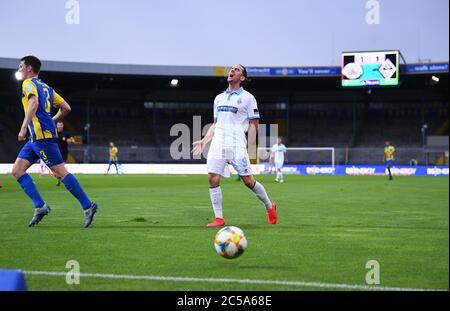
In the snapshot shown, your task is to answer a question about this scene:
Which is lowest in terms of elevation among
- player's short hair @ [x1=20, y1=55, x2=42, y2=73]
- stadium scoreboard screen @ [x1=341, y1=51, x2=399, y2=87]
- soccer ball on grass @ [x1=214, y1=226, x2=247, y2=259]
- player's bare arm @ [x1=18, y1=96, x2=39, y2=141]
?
soccer ball on grass @ [x1=214, y1=226, x2=247, y2=259]

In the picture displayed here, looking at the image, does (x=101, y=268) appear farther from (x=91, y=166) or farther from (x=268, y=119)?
(x=268, y=119)

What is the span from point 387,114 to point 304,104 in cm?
760

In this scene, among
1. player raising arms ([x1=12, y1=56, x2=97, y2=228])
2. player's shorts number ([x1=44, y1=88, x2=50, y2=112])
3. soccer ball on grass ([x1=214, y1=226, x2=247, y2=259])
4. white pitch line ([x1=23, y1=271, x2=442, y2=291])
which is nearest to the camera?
white pitch line ([x1=23, y1=271, x2=442, y2=291])

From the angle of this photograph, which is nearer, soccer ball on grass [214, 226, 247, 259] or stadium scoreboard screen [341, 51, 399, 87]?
soccer ball on grass [214, 226, 247, 259]

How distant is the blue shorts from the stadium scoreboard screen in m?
38.4

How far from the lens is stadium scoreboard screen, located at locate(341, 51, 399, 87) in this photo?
44625 millimetres

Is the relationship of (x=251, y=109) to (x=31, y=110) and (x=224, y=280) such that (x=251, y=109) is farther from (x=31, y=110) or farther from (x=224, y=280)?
(x=224, y=280)

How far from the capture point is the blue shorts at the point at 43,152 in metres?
8.93

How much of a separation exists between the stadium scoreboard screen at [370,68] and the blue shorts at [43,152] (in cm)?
3841

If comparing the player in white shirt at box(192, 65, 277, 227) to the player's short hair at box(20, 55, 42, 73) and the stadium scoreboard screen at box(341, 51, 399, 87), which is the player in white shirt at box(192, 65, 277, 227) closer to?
the player's short hair at box(20, 55, 42, 73)

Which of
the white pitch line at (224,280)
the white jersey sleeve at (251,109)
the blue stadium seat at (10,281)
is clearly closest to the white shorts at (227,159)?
the white jersey sleeve at (251,109)

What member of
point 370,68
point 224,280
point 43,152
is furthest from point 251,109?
point 370,68

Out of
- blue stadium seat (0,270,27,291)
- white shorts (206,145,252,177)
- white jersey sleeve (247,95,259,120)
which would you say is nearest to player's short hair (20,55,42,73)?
white shorts (206,145,252,177)
